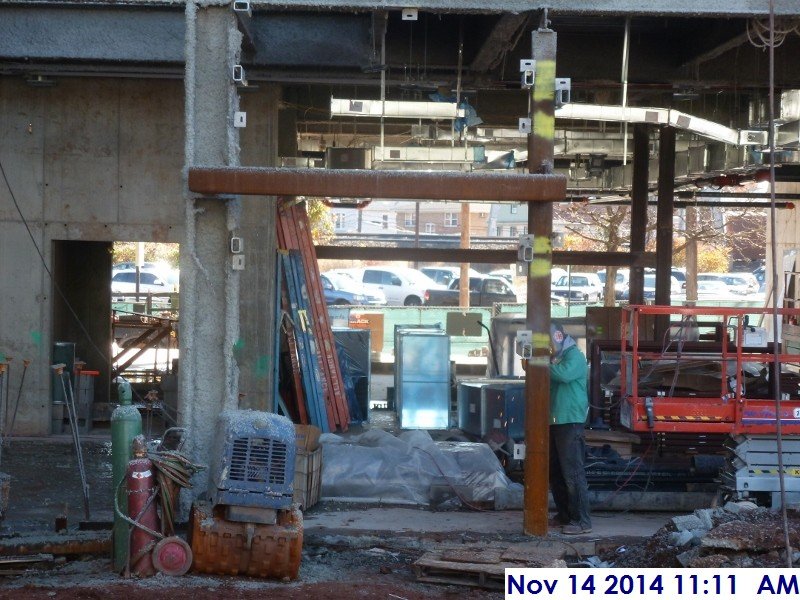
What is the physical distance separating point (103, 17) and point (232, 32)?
8.53 ft

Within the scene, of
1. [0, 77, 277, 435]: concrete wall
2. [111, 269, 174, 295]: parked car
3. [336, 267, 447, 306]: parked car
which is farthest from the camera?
[336, 267, 447, 306]: parked car

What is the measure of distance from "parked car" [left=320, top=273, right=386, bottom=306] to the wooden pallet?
28489 mm

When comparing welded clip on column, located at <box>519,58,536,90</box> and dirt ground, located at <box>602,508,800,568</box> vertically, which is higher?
welded clip on column, located at <box>519,58,536,90</box>

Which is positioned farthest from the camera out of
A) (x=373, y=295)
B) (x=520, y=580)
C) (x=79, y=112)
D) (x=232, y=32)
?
(x=373, y=295)

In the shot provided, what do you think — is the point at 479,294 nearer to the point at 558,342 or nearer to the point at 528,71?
the point at 558,342

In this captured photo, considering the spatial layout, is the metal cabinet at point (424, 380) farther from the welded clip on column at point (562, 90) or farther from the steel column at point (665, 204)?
the welded clip on column at point (562, 90)

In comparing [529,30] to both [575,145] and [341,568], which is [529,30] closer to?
[341,568]

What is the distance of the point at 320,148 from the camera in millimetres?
22641

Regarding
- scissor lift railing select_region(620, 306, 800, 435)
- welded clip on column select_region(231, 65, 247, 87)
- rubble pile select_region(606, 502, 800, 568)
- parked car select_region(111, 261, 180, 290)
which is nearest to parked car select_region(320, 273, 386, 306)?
parked car select_region(111, 261, 180, 290)

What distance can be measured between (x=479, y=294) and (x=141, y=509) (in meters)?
33.1

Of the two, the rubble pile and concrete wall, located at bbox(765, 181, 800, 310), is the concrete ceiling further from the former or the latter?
concrete wall, located at bbox(765, 181, 800, 310)

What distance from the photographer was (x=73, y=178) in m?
14.3

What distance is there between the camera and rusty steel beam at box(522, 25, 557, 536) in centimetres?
954

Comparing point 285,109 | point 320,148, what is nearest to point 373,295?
point 320,148
